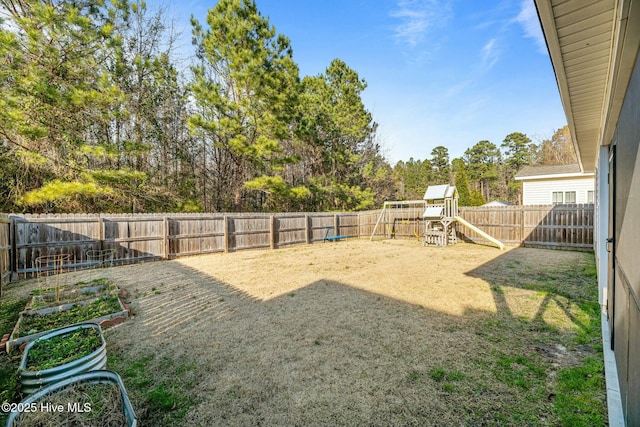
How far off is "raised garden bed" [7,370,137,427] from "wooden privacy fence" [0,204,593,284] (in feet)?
21.2

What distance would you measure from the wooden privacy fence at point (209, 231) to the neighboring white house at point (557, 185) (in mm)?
4806

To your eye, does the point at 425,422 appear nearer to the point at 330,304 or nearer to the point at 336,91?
the point at 330,304

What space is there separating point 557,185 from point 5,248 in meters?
21.0

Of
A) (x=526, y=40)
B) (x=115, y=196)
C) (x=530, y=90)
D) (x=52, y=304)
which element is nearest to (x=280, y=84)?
(x=115, y=196)

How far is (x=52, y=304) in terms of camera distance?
4348 mm

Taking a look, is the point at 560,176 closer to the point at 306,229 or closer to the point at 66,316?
the point at 306,229

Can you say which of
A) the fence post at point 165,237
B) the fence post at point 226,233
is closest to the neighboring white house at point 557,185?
the fence post at point 226,233

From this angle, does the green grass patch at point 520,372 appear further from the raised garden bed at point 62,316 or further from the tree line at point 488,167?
the tree line at point 488,167

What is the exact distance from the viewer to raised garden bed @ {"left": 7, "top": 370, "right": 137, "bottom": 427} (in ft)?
5.16

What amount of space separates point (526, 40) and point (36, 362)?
11474mm

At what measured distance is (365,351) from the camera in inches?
121

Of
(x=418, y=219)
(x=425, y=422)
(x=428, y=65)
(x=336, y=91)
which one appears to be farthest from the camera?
(x=336, y=91)

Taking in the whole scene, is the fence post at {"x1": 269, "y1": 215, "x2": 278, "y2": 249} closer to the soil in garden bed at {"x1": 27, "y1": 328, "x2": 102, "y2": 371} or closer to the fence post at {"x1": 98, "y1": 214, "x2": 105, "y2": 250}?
the fence post at {"x1": 98, "y1": 214, "x2": 105, "y2": 250}

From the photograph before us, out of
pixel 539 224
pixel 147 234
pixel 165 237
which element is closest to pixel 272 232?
pixel 165 237
